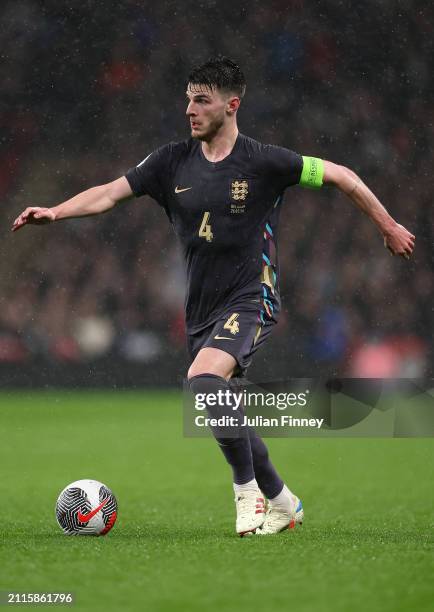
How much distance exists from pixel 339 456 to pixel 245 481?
Result: 5443 mm

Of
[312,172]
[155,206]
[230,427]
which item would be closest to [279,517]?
[230,427]

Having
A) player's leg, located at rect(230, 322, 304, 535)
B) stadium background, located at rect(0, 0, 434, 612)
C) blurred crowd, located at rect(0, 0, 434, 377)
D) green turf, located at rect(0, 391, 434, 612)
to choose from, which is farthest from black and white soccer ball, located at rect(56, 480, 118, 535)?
blurred crowd, located at rect(0, 0, 434, 377)

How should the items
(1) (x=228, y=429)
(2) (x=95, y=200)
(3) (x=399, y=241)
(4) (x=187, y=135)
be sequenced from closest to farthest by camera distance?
(1) (x=228, y=429), (3) (x=399, y=241), (2) (x=95, y=200), (4) (x=187, y=135)

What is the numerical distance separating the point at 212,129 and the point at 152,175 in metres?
0.38

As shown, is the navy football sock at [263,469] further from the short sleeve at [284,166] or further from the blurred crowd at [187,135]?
the blurred crowd at [187,135]

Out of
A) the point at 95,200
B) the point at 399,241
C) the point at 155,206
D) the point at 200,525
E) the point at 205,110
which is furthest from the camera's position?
the point at 155,206

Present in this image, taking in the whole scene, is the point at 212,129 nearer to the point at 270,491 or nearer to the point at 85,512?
the point at 270,491

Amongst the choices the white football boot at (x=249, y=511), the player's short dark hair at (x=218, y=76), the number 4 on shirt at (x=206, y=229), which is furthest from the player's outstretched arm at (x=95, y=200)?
the white football boot at (x=249, y=511)

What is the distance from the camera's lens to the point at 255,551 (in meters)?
4.60

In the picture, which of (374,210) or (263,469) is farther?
(263,469)

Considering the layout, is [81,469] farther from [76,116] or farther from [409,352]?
[76,116]

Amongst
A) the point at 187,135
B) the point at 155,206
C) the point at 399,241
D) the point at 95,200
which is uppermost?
the point at 187,135

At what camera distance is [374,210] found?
5.38 meters

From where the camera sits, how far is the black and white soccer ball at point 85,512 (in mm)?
5316
